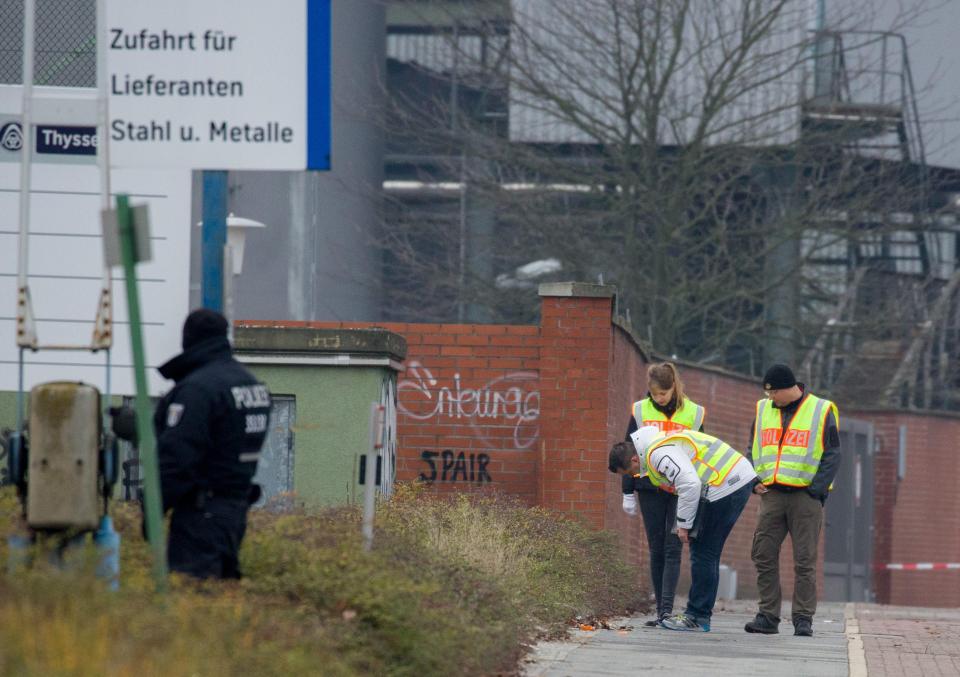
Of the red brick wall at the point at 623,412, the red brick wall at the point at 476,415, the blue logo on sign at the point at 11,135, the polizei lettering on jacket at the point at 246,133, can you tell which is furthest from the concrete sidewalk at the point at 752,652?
the blue logo on sign at the point at 11,135

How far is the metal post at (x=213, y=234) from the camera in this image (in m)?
8.30

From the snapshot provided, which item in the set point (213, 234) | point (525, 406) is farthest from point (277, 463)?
point (213, 234)

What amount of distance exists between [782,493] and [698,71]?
1248cm

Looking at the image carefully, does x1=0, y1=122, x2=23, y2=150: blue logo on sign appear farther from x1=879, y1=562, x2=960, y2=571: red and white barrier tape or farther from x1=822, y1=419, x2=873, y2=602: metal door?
x1=879, y1=562, x2=960, y2=571: red and white barrier tape

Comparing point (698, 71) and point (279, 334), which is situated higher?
point (698, 71)

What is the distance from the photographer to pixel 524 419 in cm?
1384

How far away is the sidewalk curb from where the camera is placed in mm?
9055

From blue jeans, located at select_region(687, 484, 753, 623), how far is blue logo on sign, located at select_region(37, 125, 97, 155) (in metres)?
4.54

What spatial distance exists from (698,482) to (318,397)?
3.02 m

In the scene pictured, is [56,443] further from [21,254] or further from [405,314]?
[405,314]

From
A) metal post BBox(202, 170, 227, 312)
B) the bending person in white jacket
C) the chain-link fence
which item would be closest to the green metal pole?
metal post BBox(202, 170, 227, 312)

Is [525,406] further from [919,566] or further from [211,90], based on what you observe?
[919,566]

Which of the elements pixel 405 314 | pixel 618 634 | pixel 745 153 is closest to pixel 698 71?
pixel 745 153

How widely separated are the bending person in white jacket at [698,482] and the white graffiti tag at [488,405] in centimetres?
297
